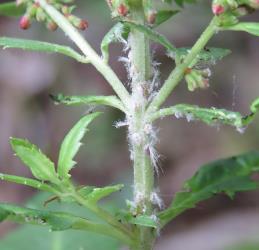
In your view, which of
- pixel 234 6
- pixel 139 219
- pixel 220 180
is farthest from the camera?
pixel 220 180

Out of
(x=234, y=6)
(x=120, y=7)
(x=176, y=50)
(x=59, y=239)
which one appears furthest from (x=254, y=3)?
(x=59, y=239)

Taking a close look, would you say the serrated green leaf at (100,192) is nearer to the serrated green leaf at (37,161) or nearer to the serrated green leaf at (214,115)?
the serrated green leaf at (37,161)

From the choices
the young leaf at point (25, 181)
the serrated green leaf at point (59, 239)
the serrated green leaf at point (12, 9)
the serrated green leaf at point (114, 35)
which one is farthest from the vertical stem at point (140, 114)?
the serrated green leaf at point (59, 239)

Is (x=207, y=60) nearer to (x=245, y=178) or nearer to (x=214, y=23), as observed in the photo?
(x=214, y=23)

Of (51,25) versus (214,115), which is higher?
(51,25)

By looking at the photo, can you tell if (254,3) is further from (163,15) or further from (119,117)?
(119,117)

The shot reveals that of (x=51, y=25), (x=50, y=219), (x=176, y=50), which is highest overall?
(x=51, y=25)
